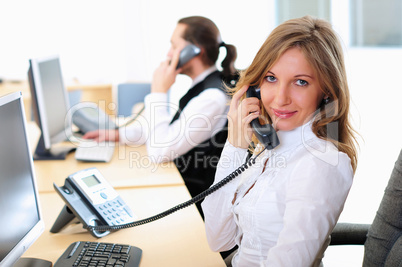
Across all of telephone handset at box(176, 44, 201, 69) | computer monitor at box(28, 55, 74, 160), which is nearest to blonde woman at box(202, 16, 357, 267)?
telephone handset at box(176, 44, 201, 69)

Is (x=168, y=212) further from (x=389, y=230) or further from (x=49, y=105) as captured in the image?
(x=49, y=105)

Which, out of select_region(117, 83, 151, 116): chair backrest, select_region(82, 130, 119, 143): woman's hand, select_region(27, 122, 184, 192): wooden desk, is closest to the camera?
select_region(27, 122, 184, 192): wooden desk

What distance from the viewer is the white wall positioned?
4.33 meters

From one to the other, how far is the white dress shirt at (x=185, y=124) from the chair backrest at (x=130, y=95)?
136 centimetres

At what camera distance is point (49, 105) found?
2014 mm

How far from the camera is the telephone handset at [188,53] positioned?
6.76 feet

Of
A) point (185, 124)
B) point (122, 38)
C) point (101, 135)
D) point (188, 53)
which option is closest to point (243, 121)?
point (185, 124)

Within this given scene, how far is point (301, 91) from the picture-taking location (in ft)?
3.48

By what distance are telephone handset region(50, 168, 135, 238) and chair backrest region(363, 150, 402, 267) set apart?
692 millimetres

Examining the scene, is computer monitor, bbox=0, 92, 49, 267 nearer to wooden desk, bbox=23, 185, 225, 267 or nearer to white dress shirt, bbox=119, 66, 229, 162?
wooden desk, bbox=23, 185, 225, 267

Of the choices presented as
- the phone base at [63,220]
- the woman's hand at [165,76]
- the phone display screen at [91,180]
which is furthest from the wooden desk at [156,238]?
the woman's hand at [165,76]

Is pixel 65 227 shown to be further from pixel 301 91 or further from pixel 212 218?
pixel 301 91

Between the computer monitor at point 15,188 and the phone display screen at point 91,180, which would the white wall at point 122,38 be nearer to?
the phone display screen at point 91,180

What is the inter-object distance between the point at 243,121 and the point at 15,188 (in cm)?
63
